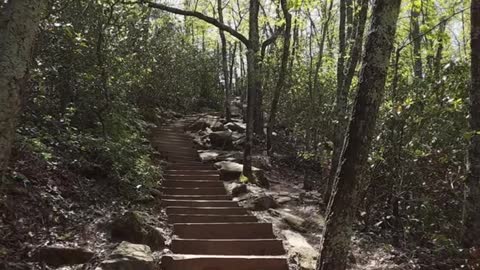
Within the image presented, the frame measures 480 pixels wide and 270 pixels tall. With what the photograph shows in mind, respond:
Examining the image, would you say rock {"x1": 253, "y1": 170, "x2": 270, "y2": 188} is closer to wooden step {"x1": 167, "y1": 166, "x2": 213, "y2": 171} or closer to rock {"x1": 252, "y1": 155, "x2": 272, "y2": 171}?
rock {"x1": 252, "y1": 155, "x2": 272, "y2": 171}

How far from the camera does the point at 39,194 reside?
530cm

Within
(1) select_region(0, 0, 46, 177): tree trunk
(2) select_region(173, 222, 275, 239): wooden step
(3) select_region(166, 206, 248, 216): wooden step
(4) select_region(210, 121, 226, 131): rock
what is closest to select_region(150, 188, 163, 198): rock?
(3) select_region(166, 206, 248, 216): wooden step

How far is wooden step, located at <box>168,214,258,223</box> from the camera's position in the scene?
22.9 ft

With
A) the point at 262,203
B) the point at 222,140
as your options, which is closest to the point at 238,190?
the point at 262,203

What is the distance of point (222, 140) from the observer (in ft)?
45.5

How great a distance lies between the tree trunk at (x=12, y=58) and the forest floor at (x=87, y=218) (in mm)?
2233

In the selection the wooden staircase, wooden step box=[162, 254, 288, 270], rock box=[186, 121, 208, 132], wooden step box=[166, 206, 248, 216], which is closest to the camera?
wooden step box=[162, 254, 288, 270]

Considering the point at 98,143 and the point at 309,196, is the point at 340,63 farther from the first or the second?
the point at 98,143

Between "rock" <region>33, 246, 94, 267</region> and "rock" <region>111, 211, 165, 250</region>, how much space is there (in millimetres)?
777

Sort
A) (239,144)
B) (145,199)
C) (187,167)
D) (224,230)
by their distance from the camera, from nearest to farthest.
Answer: (224,230), (145,199), (187,167), (239,144)

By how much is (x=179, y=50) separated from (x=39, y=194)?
18694mm

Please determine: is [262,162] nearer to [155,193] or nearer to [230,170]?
[230,170]

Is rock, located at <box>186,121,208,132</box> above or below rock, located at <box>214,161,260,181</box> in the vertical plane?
above

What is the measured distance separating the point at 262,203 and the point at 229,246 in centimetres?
196
